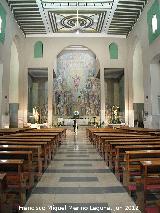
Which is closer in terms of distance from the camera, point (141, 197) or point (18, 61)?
point (141, 197)

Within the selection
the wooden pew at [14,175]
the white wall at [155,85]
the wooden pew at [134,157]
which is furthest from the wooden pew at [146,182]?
the white wall at [155,85]

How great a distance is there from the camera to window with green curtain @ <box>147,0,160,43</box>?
44.9 feet

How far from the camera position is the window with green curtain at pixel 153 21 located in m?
13.7

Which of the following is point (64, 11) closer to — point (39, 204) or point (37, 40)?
point (37, 40)

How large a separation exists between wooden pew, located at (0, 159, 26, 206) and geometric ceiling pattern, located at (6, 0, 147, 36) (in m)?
14.3

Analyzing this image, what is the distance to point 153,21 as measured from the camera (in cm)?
1463

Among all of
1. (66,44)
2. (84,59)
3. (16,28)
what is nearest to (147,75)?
(66,44)

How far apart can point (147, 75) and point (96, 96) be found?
934cm

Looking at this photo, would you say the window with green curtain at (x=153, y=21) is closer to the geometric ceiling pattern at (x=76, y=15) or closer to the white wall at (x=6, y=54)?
the geometric ceiling pattern at (x=76, y=15)

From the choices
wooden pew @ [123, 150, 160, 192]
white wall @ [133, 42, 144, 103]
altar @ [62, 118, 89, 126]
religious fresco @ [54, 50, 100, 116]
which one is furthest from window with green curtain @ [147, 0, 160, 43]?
wooden pew @ [123, 150, 160, 192]

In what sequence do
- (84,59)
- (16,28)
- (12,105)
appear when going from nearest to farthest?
(16,28)
(12,105)
(84,59)

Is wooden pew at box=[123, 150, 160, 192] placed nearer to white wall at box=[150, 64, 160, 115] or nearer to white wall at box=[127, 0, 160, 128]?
white wall at box=[127, 0, 160, 128]

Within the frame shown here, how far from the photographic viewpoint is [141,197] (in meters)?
3.05

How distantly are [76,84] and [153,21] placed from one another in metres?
12.5
